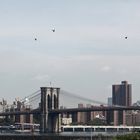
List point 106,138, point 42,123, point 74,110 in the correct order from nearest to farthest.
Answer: point 106,138 → point 74,110 → point 42,123

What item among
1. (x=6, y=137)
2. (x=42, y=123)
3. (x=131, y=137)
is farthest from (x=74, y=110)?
(x=131, y=137)

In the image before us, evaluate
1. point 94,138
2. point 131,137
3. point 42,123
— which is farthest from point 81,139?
point 42,123

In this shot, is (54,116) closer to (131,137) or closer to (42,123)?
(42,123)

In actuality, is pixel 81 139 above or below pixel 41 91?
below

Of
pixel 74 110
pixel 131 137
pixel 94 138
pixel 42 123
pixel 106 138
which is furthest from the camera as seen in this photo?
pixel 42 123

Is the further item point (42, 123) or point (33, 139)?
point (42, 123)

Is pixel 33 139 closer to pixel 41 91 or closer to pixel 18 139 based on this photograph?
pixel 18 139
